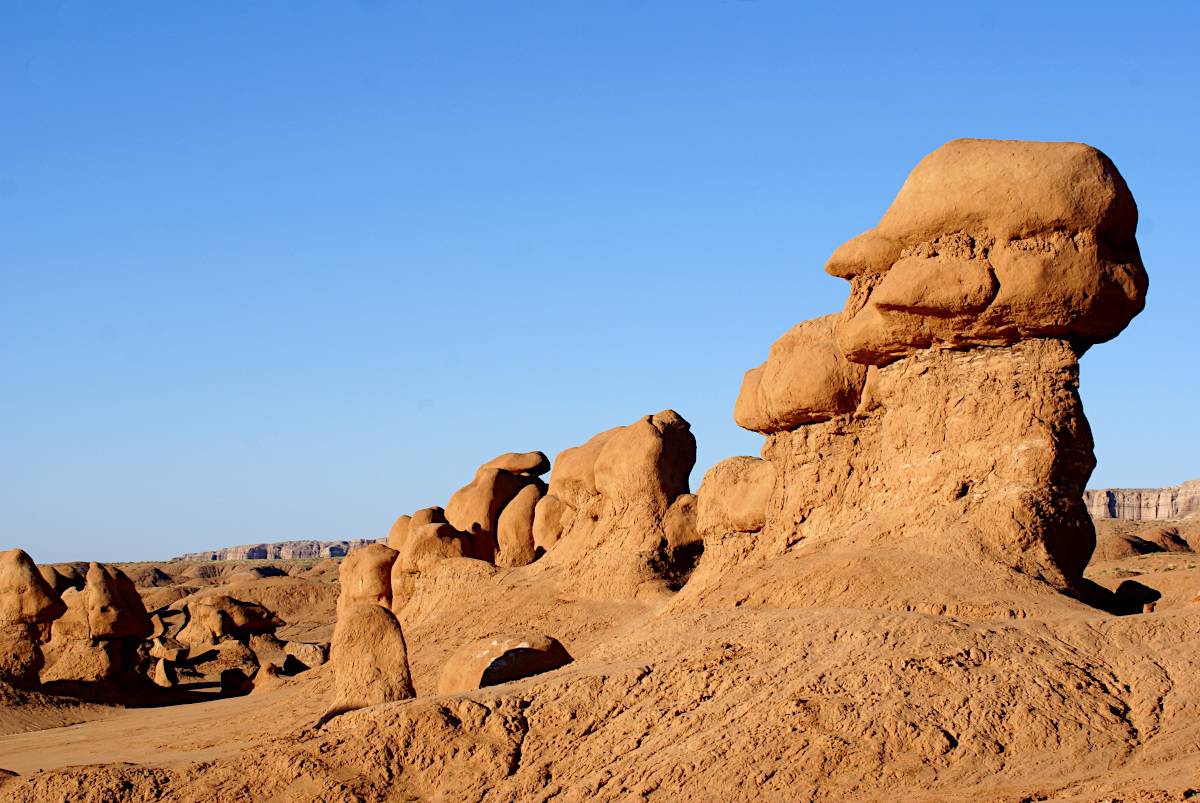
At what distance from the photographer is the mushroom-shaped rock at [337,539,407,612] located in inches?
720

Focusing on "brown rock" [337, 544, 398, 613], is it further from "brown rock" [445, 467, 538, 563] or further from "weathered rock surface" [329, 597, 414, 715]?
"weathered rock surface" [329, 597, 414, 715]

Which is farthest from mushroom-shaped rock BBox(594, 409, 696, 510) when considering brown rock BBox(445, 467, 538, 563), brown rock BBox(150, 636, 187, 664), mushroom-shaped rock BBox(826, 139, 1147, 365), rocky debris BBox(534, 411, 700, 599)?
brown rock BBox(150, 636, 187, 664)

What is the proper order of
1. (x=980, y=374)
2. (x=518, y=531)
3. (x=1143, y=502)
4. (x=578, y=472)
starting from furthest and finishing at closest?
1. (x=1143, y=502)
2. (x=518, y=531)
3. (x=578, y=472)
4. (x=980, y=374)

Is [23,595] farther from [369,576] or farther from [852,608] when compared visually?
[852,608]

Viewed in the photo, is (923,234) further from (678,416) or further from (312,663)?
(312,663)

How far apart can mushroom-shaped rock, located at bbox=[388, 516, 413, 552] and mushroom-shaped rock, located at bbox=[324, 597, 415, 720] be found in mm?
10457

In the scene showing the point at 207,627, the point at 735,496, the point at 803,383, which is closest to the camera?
the point at 803,383

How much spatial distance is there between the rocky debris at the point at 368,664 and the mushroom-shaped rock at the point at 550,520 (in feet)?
26.2

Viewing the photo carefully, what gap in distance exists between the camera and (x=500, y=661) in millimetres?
8906

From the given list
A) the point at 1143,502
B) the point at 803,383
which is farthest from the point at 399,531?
the point at 1143,502

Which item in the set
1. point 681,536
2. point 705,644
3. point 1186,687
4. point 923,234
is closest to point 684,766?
point 705,644

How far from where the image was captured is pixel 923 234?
401 inches

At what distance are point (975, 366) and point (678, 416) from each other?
6.16m

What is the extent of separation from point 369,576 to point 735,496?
7746 mm
